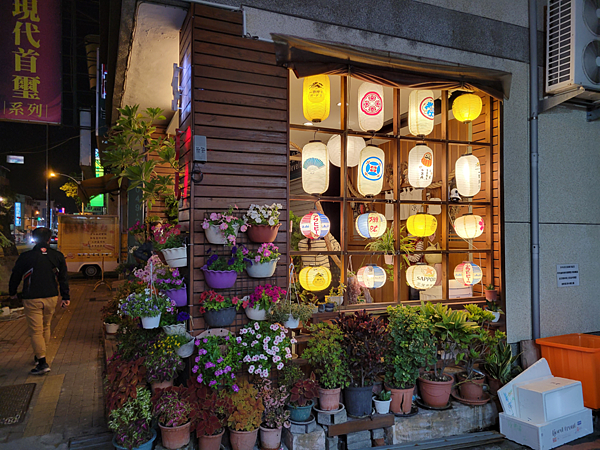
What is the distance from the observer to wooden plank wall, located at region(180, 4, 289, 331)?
4238mm

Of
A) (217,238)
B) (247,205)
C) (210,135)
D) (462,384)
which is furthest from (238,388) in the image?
(462,384)

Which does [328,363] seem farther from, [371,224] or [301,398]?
[371,224]

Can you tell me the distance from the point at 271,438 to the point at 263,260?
5.90 feet

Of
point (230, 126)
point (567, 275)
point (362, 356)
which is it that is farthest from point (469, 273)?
point (230, 126)

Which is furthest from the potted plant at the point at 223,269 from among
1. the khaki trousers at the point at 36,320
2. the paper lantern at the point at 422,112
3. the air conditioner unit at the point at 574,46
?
the air conditioner unit at the point at 574,46

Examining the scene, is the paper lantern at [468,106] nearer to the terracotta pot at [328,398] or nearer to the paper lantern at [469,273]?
the paper lantern at [469,273]

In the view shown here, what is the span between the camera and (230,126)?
14.4 ft

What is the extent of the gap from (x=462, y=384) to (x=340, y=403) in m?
1.79

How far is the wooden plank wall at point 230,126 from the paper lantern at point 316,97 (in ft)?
1.41

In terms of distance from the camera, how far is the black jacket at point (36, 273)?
6.22m

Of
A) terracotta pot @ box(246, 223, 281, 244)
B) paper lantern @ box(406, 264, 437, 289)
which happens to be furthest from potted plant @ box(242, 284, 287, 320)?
paper lantern @ box(406, 264, 437, 289)

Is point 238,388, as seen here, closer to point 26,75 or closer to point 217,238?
point 217,238

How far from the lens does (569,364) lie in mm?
5504

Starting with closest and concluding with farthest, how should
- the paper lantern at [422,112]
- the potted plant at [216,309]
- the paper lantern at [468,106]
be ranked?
the potted plant at [216,309] → the paper lantern at [422,112] → the paper lantern at [468,106]
